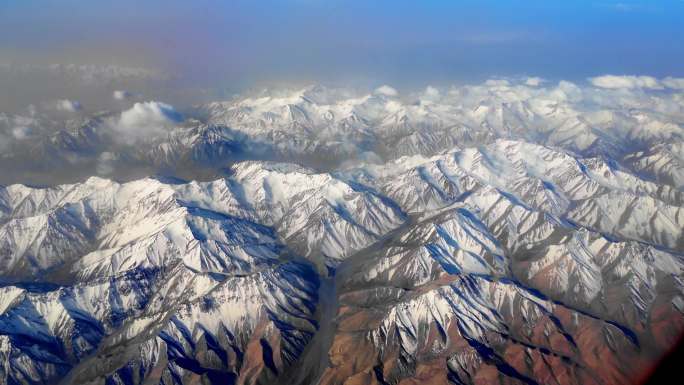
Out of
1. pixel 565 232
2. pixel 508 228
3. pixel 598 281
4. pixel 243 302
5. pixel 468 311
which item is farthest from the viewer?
pixel 508 228

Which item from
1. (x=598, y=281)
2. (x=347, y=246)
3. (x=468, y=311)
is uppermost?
(x=468, y=311)

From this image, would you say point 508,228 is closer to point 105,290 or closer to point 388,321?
point 388,321

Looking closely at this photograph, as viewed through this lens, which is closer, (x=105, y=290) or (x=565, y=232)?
(x=105, y=290)

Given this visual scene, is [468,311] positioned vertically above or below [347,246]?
above

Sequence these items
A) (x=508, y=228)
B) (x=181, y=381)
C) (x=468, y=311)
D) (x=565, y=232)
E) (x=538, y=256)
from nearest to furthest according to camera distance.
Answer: (x=181, y=381), (x=468, y=311), (x=538, y=256), (x=565, y=232), (x=508, y=228)

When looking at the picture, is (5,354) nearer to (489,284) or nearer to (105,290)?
(105,290)

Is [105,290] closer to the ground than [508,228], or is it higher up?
higher up

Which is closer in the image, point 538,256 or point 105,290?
point 105,290

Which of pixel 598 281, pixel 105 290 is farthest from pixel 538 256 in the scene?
pixel 105 290

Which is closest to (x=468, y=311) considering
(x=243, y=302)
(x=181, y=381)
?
(x=243, y=302)
